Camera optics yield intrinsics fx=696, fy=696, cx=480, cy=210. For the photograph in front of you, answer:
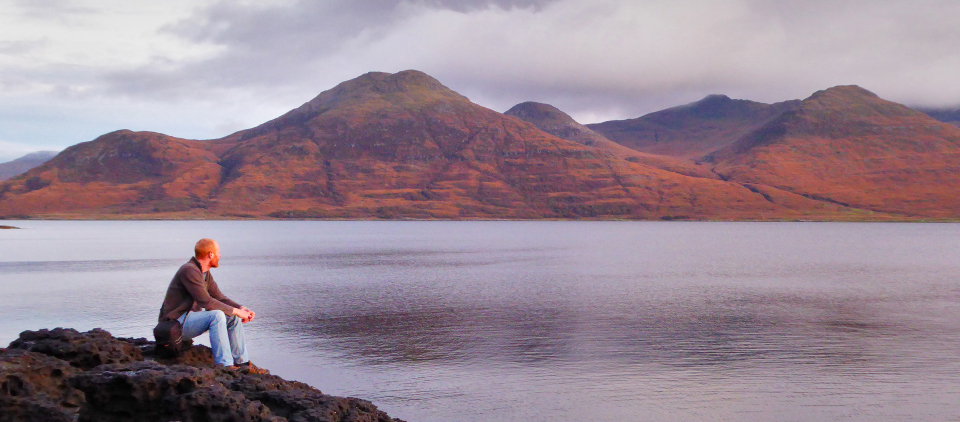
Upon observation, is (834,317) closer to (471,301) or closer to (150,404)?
(471,301)

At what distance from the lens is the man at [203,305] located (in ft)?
37.0

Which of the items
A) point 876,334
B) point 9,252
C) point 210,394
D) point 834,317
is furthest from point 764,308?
point 9,252

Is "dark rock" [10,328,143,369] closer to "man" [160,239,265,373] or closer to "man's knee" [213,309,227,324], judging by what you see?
"man" [160,239,265,373]

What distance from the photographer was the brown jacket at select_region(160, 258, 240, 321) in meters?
11.2

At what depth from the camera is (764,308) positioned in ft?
101

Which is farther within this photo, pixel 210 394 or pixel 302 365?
pixel 302 365

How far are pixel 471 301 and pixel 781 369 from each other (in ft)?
55.4

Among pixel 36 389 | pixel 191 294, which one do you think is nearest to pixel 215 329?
pixel 191 294

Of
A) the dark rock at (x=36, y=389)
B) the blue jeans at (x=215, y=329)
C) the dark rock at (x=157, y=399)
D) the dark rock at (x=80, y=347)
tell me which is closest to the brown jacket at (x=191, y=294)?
the blue jeans at (x=215, y=329)

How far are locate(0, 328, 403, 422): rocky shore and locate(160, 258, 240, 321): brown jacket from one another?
1157 mm

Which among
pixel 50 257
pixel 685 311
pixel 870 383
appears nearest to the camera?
pixel 870 383

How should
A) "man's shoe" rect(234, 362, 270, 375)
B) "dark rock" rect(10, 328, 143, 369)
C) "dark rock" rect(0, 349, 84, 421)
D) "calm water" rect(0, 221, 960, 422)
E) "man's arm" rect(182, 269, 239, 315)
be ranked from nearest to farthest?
"dark rock" rect(0, 349, 84, 421) → "man's arm" rect(182, 269, 239, 315) → "dark rock" rect(10, 328, 143, 369) → "man's shoe" rect(234, 362, 270, 375) → "calm water" rect(0, 221, 960, 422)

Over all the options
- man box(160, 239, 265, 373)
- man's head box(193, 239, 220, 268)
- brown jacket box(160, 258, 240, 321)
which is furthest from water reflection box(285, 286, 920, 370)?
man's head box(193, 239, 220, 268)

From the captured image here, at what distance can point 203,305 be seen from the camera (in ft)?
37.3
